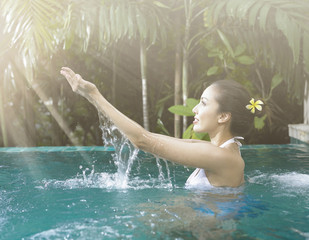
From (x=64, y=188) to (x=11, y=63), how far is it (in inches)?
134

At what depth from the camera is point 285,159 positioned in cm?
464

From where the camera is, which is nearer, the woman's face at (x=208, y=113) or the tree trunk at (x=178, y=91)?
the woman's face at (x=208, y=113)

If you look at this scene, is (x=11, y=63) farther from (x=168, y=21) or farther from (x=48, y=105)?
(x=168, y=21)

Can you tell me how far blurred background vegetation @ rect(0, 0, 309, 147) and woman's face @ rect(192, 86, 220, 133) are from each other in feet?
9.13

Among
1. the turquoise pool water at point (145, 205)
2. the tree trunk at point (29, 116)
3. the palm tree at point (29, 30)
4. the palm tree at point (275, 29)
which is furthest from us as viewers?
the tree trunk at point (29, 116)

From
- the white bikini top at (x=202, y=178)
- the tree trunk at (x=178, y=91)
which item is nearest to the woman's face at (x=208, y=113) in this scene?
the white bikini top at (x=202, y=178)

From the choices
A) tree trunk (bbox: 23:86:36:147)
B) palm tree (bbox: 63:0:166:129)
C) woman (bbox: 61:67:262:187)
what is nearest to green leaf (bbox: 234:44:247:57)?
palm tree (bbox: 63:0:166:129)

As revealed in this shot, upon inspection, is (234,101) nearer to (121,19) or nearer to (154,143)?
(154,143)

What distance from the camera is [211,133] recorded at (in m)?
2.40

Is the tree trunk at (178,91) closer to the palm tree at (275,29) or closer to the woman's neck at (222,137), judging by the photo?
the palm tree at (275,29)

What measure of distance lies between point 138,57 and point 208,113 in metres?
4.99

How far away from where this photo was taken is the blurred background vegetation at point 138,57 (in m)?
5.36

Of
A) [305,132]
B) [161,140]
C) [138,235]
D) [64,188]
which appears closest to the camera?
[138,235]

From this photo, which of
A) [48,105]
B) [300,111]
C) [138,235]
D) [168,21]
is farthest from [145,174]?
[300,111]
